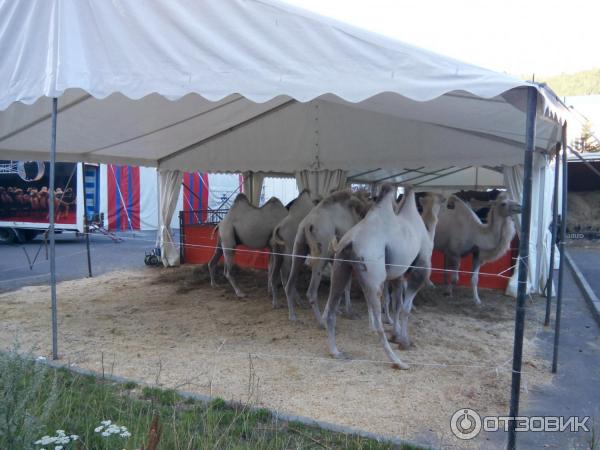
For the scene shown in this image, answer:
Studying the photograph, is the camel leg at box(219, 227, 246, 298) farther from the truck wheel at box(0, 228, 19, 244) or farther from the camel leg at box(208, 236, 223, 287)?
the truck wheel at box(0, 228, 19, 244)

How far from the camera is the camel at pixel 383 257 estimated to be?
4344mm

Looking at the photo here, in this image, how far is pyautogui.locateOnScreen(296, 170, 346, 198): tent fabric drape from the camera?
8.91 meters

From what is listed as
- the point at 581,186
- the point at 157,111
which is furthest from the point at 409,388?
the point at 581,186

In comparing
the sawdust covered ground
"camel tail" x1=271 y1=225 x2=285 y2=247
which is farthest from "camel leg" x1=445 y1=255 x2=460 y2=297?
"camel tail" x1=271 y1=225 x2=285 y2=247

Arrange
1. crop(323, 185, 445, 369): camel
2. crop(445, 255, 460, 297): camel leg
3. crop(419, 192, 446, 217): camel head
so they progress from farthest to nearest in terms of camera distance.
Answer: crop(445, 255, 460, 297): camel leg < crop(419, 192, 446, 217): camel head < crop(323, 185, 445, 369): camel

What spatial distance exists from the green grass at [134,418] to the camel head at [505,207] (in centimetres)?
494

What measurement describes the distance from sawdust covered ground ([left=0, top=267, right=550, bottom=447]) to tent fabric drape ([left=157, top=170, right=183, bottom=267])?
284cm

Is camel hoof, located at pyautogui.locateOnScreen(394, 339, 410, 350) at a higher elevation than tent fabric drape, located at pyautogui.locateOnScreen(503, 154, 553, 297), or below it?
below

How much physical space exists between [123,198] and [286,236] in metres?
13.3

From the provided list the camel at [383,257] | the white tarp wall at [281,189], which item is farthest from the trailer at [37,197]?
the camel at [383,257]

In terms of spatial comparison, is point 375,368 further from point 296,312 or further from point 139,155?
point 139,155

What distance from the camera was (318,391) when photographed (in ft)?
13.0

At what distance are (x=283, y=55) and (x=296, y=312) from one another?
3632mm
